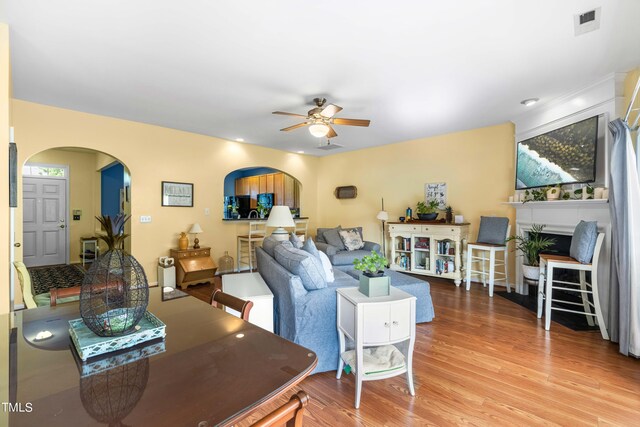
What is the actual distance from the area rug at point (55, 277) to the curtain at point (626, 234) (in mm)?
6472

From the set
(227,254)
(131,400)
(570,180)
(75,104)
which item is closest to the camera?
(131,400)

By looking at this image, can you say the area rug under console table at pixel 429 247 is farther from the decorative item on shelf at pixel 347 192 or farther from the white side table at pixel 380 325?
the white side table at pixel 380 325

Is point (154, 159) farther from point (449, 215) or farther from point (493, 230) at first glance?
point (493, 230)

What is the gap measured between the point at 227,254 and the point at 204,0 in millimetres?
4228

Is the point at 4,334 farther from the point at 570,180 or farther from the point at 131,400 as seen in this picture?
the point at 570,180

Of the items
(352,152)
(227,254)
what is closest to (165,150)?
(227,254)

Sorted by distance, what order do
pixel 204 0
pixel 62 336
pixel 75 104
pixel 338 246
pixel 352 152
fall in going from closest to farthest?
pixel 62 336
pixel 204 0
pixel 75 104
pixel 338 246
pixel 352 152

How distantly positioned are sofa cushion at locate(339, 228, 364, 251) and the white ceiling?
2.11 metres

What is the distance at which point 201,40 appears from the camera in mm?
2277

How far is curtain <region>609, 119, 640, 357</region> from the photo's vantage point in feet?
7.68

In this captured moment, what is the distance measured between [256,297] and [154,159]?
3.42m

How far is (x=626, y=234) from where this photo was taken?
239 centimetres

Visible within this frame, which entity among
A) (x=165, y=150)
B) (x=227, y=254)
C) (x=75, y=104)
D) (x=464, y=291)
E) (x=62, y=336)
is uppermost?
(x=75, y=104)

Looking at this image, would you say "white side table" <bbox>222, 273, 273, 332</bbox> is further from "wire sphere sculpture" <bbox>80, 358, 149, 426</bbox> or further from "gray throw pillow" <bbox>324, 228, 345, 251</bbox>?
"gray throw pillow" <bbox>324, 228, 345, 251</bbox>
